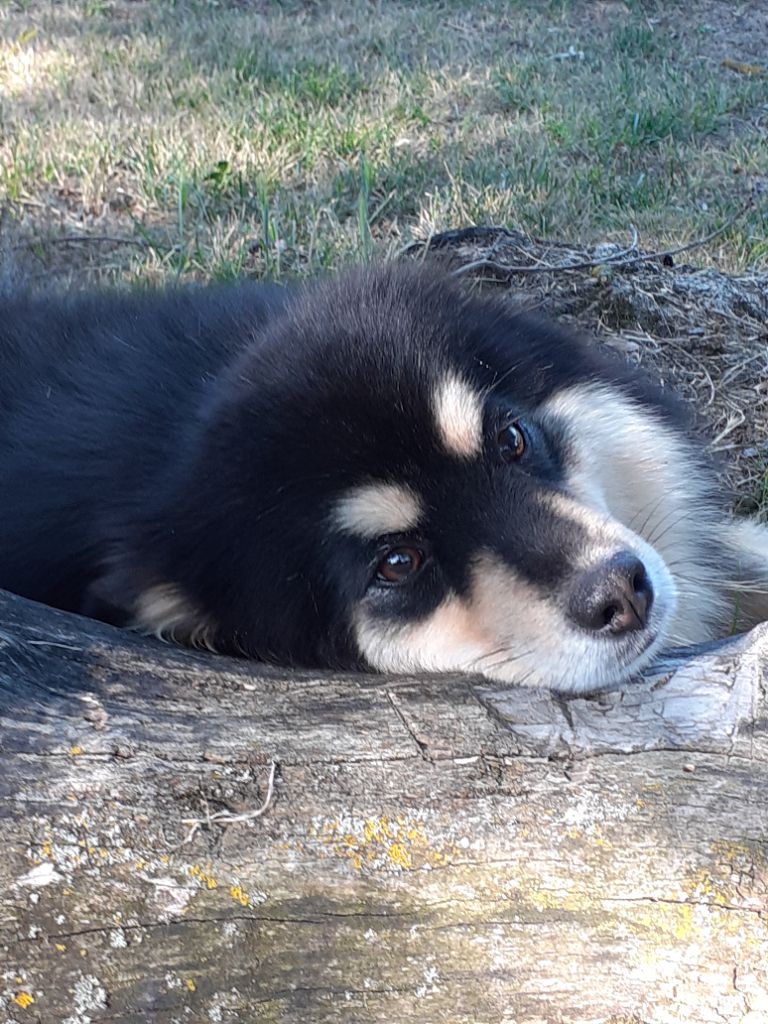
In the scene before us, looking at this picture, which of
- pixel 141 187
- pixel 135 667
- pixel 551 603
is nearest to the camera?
pixel 135 667

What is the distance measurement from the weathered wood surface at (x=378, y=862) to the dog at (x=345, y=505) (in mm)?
322

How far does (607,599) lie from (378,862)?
2.46ft

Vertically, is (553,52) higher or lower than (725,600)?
higher

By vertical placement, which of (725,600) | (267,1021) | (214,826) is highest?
(214,826)

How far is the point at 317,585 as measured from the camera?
7.72 ft

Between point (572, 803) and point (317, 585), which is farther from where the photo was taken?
point (317, 585)

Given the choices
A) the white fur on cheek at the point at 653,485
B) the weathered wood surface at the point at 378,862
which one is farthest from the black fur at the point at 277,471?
the weathered wood surface at the point at 378,862

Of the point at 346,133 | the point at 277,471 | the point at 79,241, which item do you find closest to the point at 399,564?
the point at 277,471

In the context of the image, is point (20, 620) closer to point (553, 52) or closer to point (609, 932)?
point (609, 932)

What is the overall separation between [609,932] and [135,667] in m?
0.96

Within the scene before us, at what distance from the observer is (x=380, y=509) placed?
2.27 metres

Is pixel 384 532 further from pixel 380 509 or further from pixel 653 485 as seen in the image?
pixel 653 485

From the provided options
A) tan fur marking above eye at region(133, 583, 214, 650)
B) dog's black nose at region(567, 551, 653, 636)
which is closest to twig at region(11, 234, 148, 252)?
tan fur marking above eye at region(133, 583, 214, 650)

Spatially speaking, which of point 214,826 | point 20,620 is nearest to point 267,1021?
point 214,826
